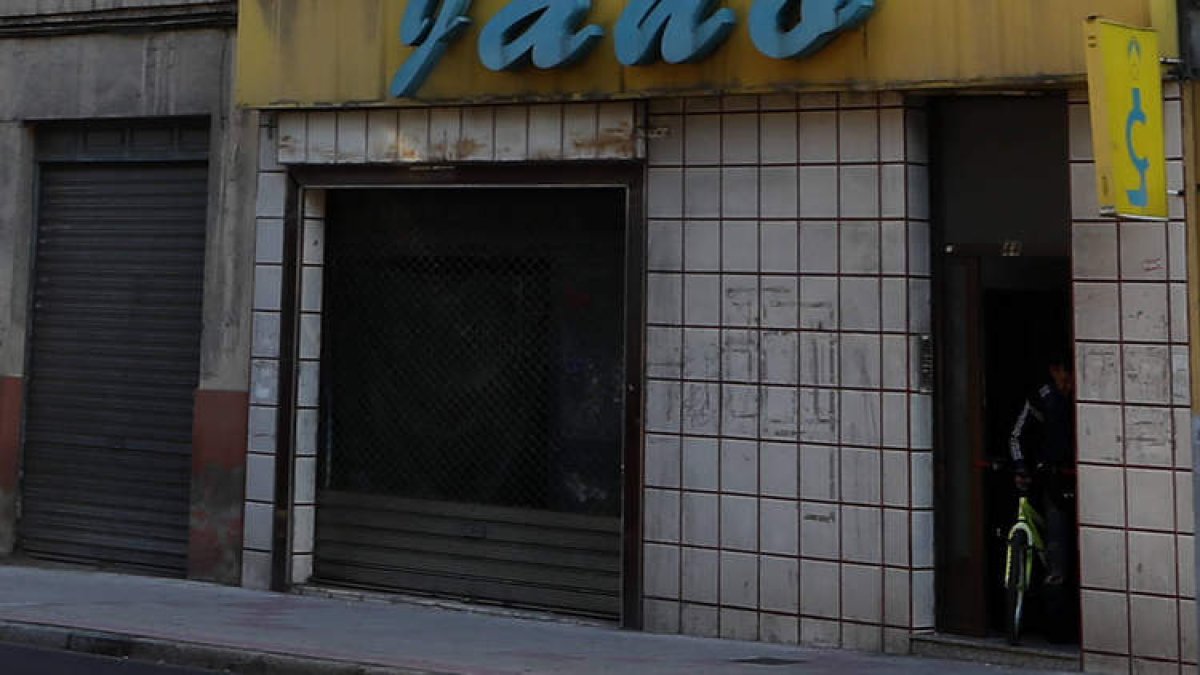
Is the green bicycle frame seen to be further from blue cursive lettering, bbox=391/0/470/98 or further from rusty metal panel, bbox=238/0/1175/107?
blue cursive lettering, bbox=391/0/470/98

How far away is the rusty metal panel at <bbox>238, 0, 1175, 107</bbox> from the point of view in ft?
33.0

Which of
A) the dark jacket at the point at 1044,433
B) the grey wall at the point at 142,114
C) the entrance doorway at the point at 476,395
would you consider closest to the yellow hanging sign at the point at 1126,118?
the dark jacket at the point at 1044,433

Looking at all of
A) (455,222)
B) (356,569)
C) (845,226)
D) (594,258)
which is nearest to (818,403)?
(845,226)

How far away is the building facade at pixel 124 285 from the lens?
1371cm

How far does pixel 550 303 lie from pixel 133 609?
401 cm

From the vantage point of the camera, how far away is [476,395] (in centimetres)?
1284

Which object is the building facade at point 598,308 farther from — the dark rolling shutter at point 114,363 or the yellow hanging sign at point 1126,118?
the yellow hanging sign at point 1126,118

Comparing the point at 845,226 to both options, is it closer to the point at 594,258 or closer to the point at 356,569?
the point at 594,258

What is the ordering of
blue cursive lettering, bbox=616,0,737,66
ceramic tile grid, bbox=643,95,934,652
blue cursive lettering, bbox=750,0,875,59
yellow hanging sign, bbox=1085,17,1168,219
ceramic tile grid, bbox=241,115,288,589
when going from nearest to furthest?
yellow hanging sign, bbox=1085,17,1168,219 → blue cursive lettering, bbox=750,0,875,59 → ceramic tile grid, bbox=643,95,934,652 → blue cursive lettering, bbox=616,0,737,66 → ceramic tile grid, bbox=241,115,288,589

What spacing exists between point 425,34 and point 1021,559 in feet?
19.2

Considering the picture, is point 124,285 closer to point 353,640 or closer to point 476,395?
point 476,395

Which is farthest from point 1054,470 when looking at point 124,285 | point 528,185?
point 124,285

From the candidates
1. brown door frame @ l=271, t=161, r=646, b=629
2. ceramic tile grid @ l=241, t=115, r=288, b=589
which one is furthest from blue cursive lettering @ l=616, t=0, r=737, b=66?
ceramic tile grid @ l=241, t=115, r=288, b=589

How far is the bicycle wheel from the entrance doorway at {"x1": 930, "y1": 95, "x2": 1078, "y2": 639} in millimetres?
275
